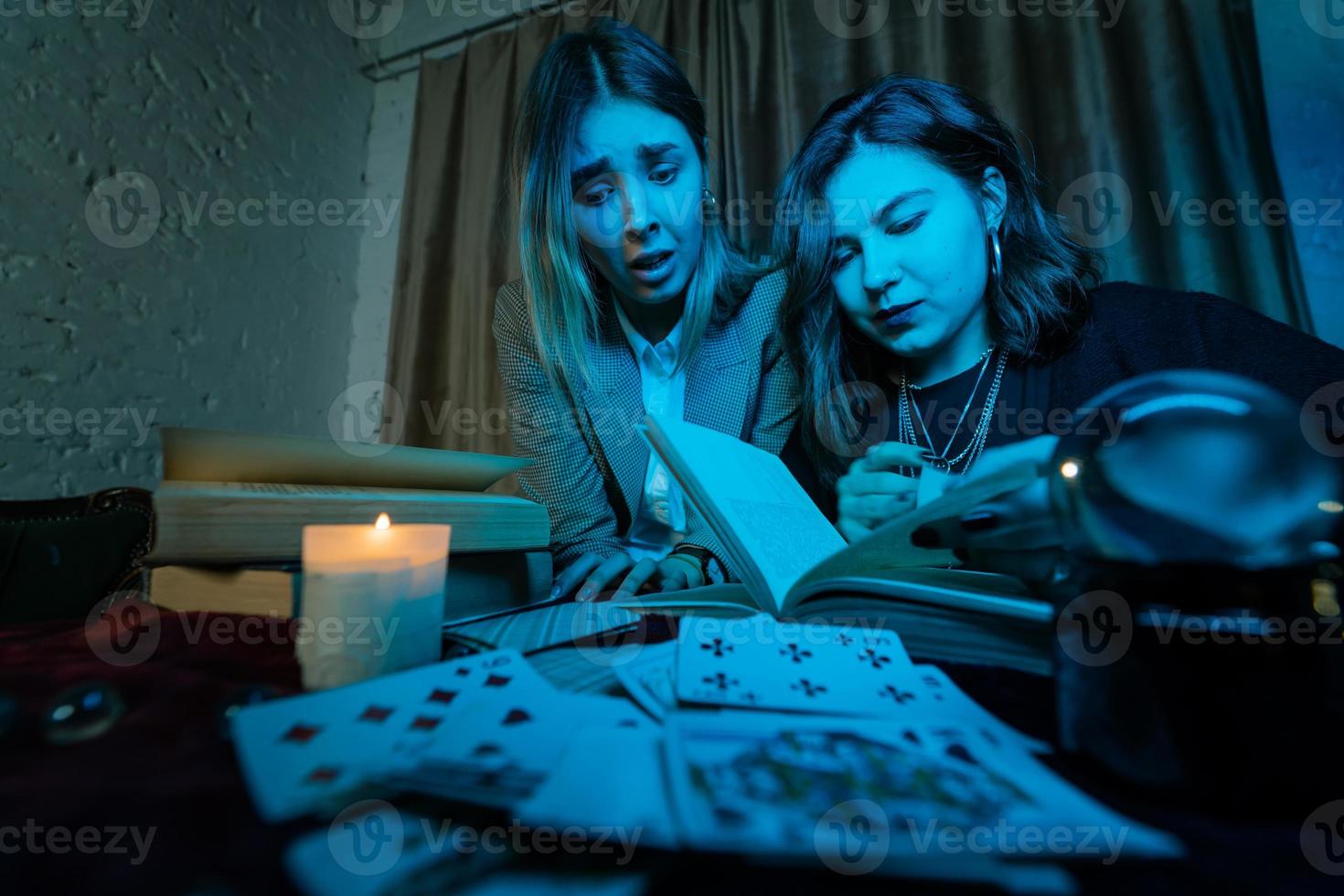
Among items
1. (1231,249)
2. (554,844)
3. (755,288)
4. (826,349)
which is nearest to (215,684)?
(554,844)

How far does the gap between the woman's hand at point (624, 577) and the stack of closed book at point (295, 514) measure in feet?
0.27

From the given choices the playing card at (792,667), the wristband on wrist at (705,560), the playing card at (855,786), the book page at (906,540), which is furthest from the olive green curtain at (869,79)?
the playing card at (855,786)

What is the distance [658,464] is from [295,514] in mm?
873

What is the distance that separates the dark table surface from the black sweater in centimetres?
65

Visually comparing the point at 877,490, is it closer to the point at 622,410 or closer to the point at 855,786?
the point at 855,786

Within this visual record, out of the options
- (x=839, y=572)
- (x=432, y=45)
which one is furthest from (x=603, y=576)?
(x=432, y=45)

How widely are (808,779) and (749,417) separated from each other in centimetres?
107

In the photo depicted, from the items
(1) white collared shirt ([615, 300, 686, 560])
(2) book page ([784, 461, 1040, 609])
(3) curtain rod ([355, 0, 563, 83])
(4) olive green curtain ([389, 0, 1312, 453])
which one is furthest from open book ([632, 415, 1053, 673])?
(3) curtain rod ([355, 0, 563, 83])

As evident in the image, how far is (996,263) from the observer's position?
1048mm

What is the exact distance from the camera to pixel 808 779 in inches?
9.2

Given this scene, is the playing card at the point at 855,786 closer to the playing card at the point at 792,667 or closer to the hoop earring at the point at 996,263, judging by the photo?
the playing card at the point at 792,667

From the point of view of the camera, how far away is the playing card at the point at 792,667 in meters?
0.33

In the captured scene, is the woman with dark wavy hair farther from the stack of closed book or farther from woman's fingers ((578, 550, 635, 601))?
the stack of closed book

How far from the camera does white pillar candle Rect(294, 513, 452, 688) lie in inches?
14.3
